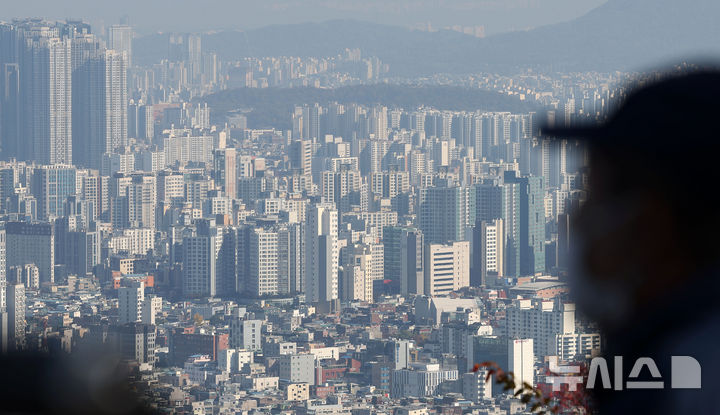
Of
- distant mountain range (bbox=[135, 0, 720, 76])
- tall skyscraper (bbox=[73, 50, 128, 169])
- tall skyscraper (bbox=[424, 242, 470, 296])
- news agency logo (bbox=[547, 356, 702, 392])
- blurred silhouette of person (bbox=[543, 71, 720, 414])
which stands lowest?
tall skyscraper (bbox=[424, 242, 470, 296])

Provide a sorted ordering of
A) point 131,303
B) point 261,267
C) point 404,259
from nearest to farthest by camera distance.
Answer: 1. point 131,303
2. point 261,267
3. point 404,259

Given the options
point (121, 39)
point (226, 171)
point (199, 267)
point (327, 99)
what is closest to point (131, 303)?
point (199, 267)

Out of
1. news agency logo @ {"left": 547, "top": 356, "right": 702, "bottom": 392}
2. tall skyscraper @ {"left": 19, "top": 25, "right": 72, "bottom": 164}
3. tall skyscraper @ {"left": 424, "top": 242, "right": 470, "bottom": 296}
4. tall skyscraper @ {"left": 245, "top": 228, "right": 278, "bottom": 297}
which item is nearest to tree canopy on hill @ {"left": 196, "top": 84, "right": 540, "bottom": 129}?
tall skyscraper @ {"left": 19, "top": 25, "right": 72, "bottom": 164}

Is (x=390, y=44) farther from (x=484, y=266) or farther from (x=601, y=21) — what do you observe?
(x=484, y=266)

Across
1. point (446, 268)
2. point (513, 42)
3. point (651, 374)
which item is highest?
point (513, 42)

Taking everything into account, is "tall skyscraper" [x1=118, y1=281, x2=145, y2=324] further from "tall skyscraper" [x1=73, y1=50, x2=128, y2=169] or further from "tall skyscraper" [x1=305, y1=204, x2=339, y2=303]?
"tall skyscraper" [x1=73, y1=50, x2=128, y2=169]

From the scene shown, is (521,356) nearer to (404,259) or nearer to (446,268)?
(446,268)
